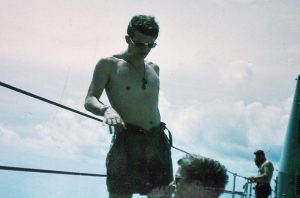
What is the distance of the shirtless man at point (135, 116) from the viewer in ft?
7.48

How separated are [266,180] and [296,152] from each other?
1395 mm

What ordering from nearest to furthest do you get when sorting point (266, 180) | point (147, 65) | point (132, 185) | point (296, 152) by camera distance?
point (132, 185)
point (147, 65)
point (266, 180)
point (296, 152)

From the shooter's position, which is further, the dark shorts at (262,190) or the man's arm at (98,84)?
the dark shorts at (262,190)

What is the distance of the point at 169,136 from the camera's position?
8.73 feet

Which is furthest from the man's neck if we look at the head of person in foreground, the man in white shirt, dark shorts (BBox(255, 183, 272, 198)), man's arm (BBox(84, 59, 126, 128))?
dark shorts (BBox(255, 183, 272, 198))

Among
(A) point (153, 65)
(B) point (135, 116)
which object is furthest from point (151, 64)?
(B) point (135, 116)

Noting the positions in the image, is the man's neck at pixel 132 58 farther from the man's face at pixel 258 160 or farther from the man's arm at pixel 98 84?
the man's face at pixel 258 160

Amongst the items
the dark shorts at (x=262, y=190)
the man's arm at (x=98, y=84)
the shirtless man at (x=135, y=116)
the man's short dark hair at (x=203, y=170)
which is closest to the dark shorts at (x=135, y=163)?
the shirtless man at (x=135, y=116)

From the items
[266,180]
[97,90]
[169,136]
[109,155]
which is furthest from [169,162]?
[266,180]

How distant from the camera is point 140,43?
2422 millimetres

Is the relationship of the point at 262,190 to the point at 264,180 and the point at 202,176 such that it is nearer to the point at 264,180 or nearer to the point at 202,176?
the point at 264,180

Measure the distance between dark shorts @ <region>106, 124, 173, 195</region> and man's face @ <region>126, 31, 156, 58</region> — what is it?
0.54m

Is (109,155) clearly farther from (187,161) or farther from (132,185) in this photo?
(187,161)

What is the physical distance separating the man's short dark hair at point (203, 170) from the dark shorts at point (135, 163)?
78cm
